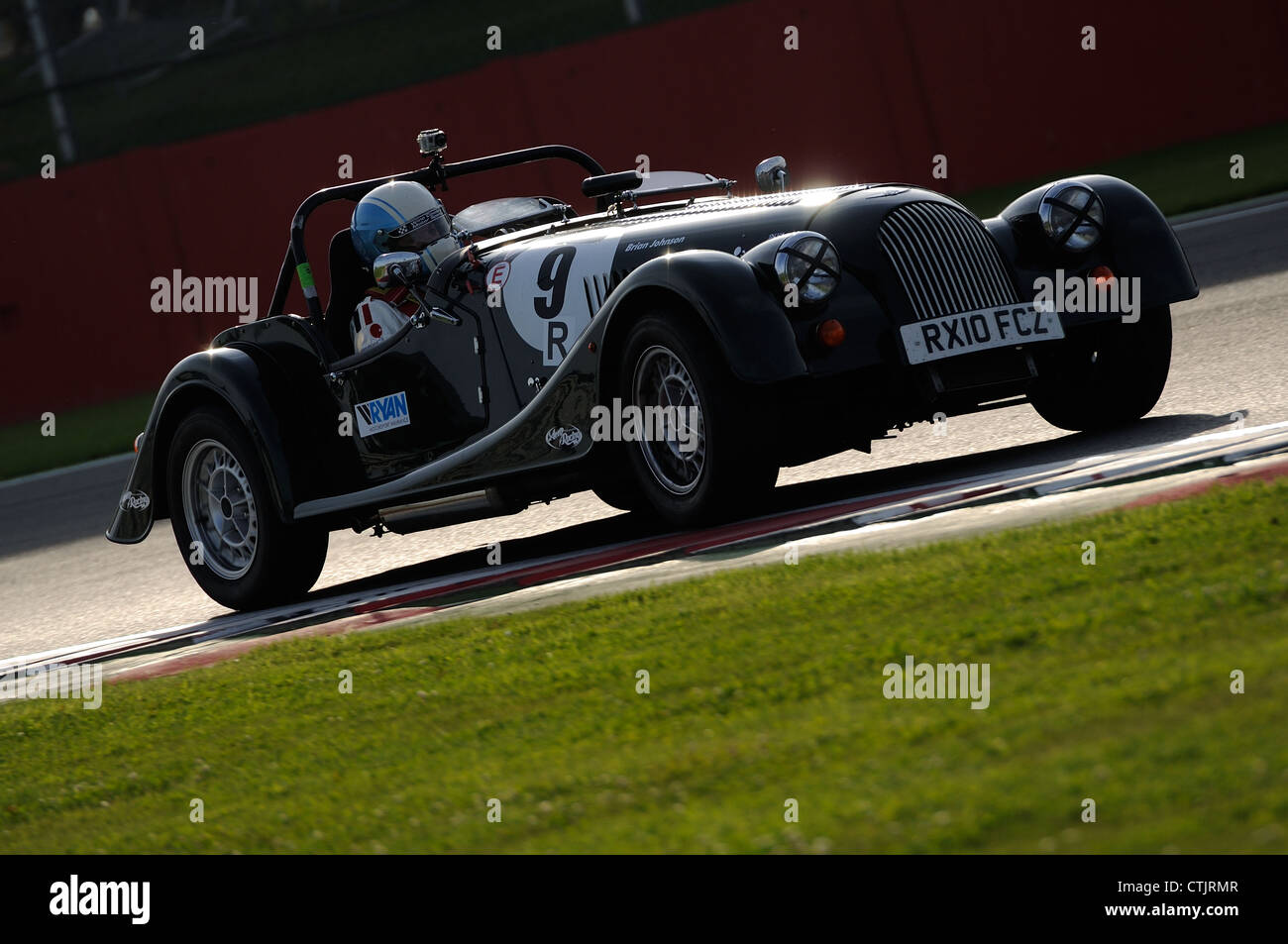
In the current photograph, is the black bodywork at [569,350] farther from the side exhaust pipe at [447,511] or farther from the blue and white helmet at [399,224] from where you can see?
the blue and white helmet at [399,224]

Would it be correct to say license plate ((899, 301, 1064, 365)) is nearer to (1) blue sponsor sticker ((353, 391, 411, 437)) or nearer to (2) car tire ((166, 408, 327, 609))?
(1) blue sponsor sticker ((353, 391, 411, 437))

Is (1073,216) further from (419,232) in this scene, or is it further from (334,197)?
(334,197)

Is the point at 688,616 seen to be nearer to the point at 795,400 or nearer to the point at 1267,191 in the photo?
the point at 795,400

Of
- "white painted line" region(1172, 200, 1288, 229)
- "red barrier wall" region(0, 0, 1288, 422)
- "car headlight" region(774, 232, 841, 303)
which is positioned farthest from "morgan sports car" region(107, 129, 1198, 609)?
"red barrier wall" region(0, 0, 1288, 422)

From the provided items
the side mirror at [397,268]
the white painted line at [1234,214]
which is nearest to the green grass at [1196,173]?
the white painted line at [1234,214]

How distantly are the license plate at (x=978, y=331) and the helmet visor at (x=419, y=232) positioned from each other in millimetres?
2494

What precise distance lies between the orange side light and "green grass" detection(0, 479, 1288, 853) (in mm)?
1211

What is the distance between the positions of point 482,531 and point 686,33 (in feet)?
32.6

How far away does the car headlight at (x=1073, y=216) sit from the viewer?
24.2ft

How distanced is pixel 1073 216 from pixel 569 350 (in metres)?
2.01

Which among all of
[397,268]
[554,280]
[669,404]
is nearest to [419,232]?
[397,268]

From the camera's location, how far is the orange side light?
21.9ft

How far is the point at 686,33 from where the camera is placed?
720 inches
